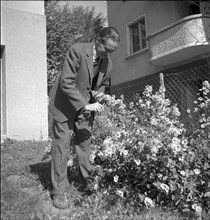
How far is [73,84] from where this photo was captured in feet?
9.30

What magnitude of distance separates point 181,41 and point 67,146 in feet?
23.7

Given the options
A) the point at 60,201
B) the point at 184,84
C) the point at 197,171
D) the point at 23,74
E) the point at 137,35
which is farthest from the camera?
the point at 137,35

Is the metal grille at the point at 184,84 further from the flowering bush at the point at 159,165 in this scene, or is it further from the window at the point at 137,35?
the flowering bush at the point at 159,165

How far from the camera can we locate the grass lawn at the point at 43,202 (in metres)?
2.32

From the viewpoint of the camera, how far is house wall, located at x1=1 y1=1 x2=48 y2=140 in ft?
18.4

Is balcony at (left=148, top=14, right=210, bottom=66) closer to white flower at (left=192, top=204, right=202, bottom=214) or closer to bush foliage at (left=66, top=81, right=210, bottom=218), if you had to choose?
bush foliage at (left=66, top=81, right=210, bottom=218)

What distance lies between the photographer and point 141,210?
8.93 ft

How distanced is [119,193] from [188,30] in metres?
7.40

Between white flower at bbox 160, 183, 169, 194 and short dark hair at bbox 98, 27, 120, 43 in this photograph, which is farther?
short dark hair at bbox 98, 27, 120, 43

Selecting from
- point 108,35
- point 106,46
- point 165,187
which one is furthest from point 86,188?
point 108,35

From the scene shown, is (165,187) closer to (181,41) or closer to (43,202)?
(43,202)

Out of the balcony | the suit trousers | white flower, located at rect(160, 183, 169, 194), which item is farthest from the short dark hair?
the balcony

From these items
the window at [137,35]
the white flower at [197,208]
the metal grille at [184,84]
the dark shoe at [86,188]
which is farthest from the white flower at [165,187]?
the window at [137,35]

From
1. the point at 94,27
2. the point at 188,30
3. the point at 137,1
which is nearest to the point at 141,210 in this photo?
the point at 188,30
